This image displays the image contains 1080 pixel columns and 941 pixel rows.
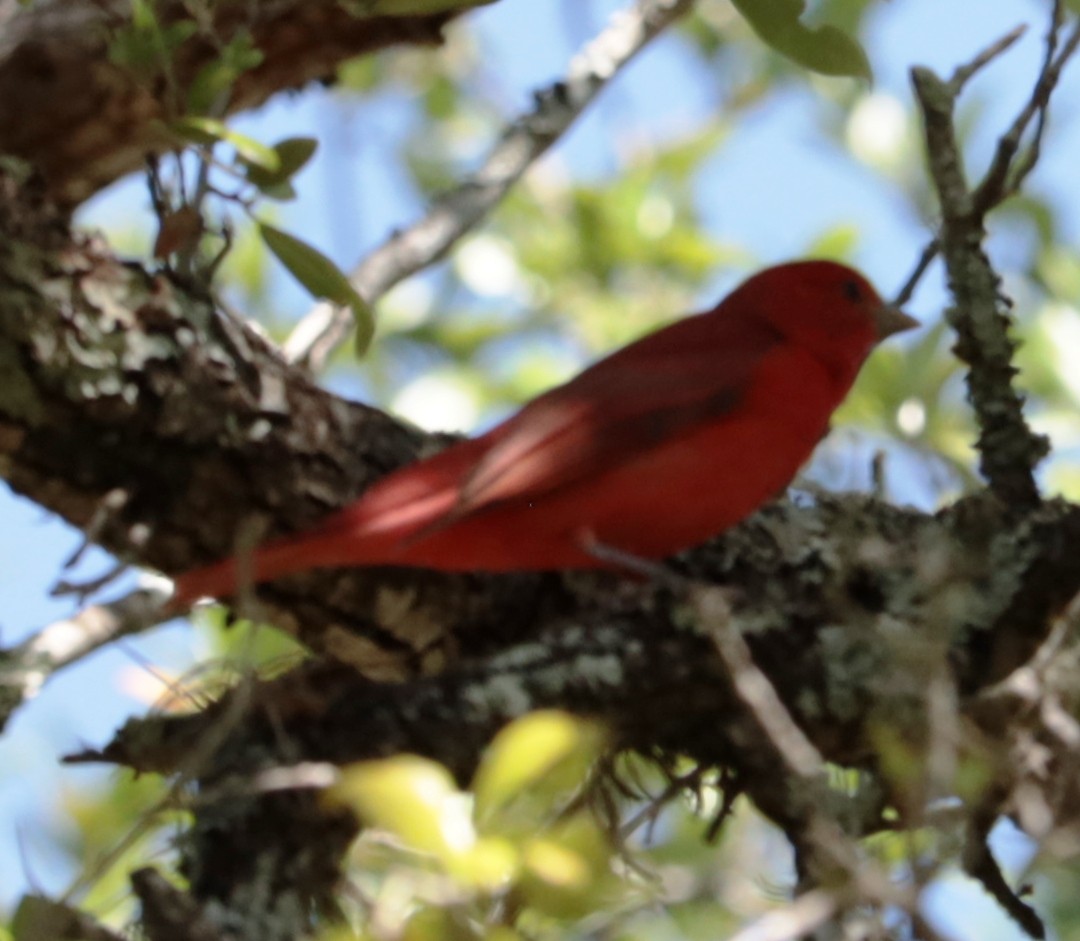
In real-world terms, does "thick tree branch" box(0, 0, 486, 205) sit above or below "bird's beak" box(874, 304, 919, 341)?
above

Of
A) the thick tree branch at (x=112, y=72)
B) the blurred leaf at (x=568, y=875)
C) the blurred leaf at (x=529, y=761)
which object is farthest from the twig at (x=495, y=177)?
the blurred leaf at (x=568, y=875)

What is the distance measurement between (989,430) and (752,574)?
1.62ft

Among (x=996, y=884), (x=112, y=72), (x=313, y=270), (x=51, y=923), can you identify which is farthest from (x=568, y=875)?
(x=112, y=72)

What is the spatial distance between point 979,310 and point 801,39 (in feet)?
2.56

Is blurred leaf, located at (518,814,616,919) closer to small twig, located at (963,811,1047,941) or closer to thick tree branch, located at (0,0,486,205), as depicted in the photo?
small twig, located at (963,811,1047,941)

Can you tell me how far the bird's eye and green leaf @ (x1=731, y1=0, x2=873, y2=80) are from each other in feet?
4.52

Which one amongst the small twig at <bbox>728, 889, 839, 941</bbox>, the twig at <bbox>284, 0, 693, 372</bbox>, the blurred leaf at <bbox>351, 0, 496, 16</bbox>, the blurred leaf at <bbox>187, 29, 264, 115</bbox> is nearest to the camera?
the small twig at <bbox>728, 889, 839, 941</bbox>

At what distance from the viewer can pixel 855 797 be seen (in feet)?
8.11

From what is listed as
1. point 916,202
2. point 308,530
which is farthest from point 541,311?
point 308,530

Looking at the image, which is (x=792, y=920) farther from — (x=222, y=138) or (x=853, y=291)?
(x=853, y=291)

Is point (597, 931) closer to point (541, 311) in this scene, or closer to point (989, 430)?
point (989, 430)

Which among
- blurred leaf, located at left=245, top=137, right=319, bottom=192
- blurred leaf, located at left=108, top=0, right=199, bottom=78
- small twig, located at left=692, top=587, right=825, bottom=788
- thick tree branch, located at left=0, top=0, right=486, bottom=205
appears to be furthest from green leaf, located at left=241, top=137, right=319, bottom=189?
small twig, located at left=692, top=587, right=825, bottom=788

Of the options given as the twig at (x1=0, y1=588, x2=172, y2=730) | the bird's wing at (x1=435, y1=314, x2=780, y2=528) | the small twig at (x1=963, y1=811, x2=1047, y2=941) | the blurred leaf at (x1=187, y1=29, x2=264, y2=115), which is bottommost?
the small twig at (x1=963, y1=811, x2=1047, y2=941)

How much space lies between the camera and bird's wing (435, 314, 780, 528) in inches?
121
